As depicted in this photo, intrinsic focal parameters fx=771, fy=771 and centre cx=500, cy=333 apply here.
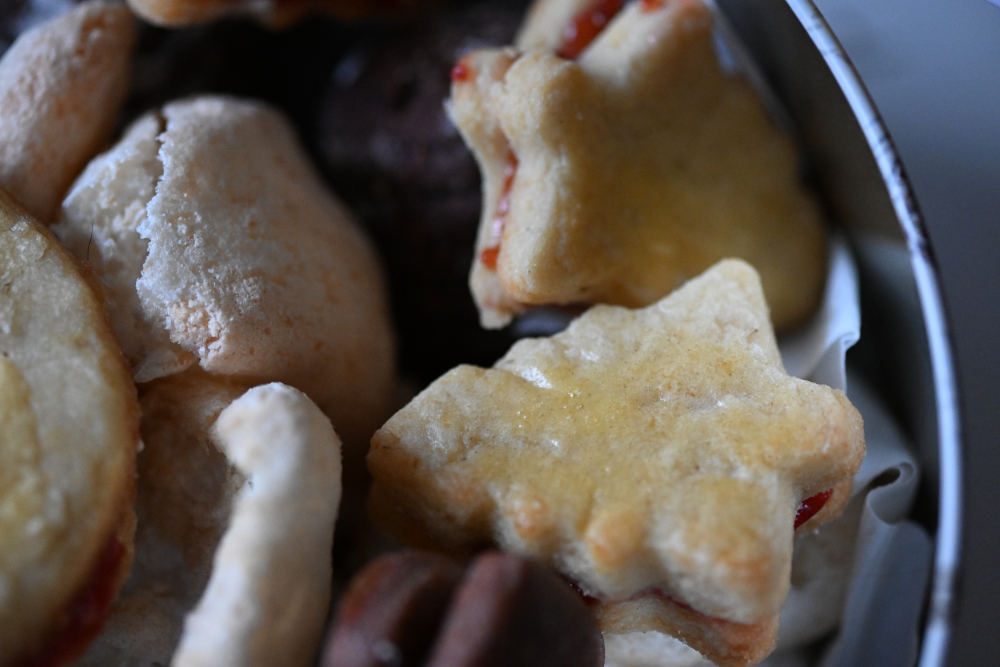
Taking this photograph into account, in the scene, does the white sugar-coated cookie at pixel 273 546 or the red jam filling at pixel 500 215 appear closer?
the white sugar-coated cookie at pixel 273 546

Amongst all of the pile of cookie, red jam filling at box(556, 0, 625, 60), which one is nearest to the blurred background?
the pile of cookie

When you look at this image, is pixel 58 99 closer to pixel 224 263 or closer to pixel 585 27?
pixel 224 263

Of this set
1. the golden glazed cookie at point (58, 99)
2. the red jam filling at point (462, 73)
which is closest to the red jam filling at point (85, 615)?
the golden glazed cookie at point (58, 99)

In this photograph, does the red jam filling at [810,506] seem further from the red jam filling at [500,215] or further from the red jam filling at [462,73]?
the red jam filling at [462,73]

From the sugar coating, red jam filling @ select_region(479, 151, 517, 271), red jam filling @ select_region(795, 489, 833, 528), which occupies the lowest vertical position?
red jam filling @ select_region(795, 489, 833, 528)

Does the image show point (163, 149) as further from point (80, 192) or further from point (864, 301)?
point (864, 301)

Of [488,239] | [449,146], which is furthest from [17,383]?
[449,146]

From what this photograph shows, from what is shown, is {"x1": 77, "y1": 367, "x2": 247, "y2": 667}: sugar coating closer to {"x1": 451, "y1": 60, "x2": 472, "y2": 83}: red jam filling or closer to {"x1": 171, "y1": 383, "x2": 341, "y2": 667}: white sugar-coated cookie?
{"x1": 171, "y1": 383, "x2": 341, "y2": 667}: white sugar-coated cookie
